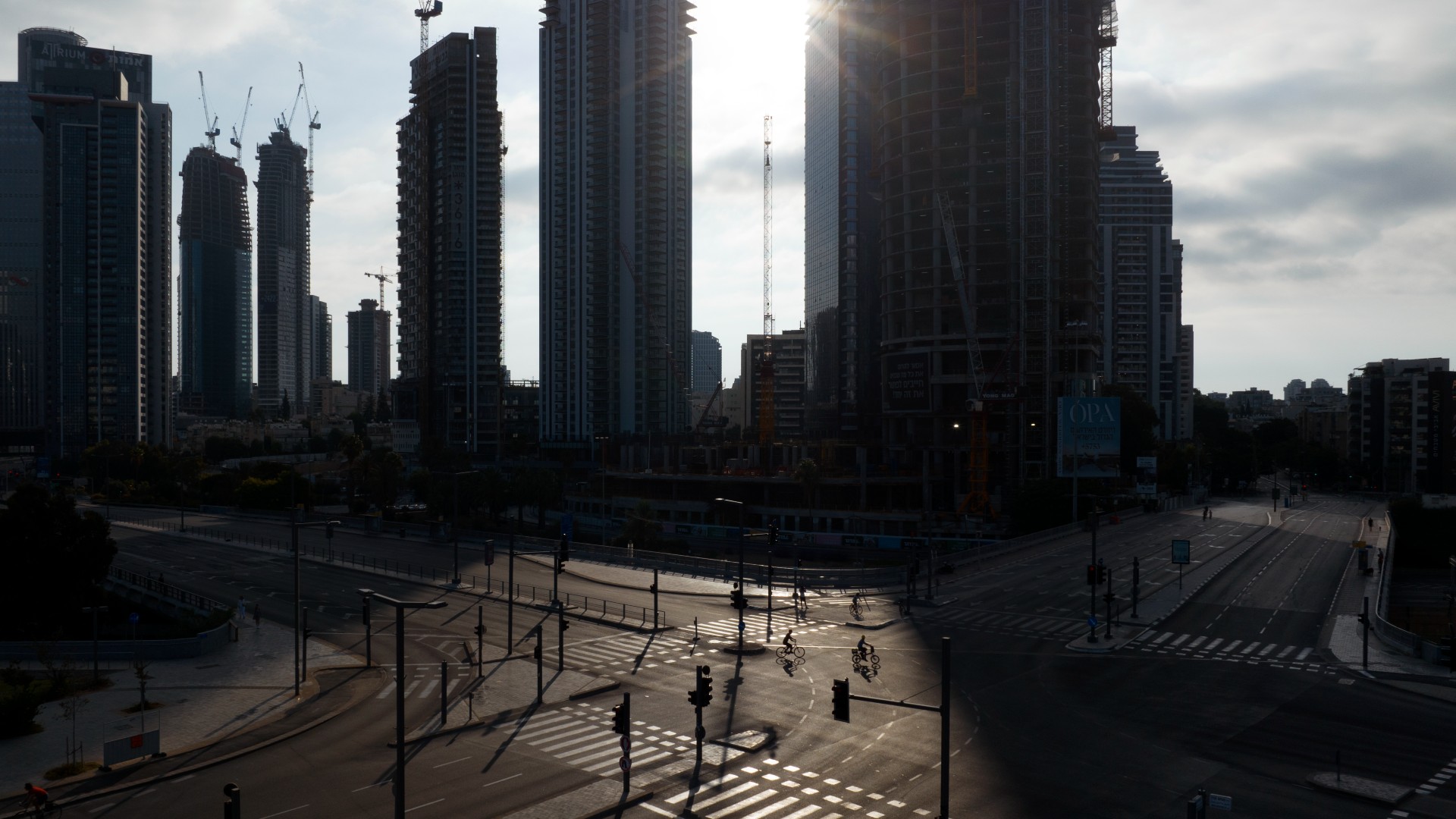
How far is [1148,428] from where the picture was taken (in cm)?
15262


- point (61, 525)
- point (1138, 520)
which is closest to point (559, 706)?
point (61, 525)

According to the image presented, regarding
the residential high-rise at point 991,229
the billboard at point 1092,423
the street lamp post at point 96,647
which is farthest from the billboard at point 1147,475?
the street lamp post at point 96,647

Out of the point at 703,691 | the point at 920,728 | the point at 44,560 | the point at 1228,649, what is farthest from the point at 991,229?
the point at 44,560

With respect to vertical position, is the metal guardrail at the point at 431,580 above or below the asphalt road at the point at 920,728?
below

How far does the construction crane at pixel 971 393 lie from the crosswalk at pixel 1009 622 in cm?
6934

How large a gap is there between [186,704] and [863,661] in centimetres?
3008

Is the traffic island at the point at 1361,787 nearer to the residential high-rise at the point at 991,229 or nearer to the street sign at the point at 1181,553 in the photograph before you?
the street sign at the point at 1181,553

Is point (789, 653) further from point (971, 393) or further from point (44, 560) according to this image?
point (971, 393)

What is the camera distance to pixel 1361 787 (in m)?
28.4

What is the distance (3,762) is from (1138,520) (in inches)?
4504

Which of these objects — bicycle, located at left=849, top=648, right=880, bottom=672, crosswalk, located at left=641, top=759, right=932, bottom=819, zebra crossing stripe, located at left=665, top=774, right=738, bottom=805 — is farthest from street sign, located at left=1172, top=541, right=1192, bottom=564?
zebra crossing stripe, located at left=665, top=774, right=738, bottom=805

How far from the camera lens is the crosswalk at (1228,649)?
46.6 m

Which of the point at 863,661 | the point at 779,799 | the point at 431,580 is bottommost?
the point at 431,580

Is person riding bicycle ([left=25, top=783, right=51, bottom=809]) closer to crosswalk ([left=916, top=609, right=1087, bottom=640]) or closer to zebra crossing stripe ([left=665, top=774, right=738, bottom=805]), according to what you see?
zebra crossing stripe ([left=665, top=774, right=738, bottom=805])
